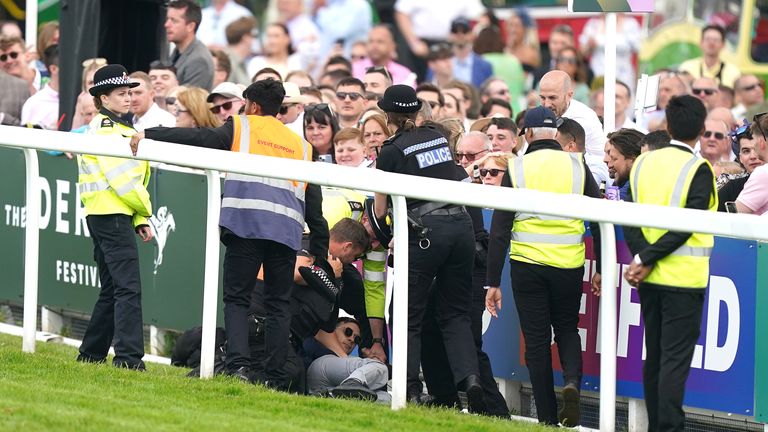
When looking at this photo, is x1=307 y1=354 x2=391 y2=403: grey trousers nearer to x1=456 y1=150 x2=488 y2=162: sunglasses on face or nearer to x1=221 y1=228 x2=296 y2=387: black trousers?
x1=221 y1=228 x2=296 y2=387: black trousers

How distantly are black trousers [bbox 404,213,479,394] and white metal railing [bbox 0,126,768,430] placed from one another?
0.82 metres

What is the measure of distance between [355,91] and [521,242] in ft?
14.6

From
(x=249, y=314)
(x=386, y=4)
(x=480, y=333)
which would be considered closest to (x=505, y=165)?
(x=480, y=333)

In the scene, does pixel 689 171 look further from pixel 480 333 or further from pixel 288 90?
pixel 288 90

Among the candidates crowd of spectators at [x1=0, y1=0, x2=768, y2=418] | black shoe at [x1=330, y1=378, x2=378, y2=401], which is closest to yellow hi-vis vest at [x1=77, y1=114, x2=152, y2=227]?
crowd of spectators at [x1=0, y1=0, x2=768, y2=418]

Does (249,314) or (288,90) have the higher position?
(288,90)

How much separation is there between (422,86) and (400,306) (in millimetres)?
5809

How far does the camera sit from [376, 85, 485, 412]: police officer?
862 centimetres

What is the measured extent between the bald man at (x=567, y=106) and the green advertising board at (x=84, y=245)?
2.44m

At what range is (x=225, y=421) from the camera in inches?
281

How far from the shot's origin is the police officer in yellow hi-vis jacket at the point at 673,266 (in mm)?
7449

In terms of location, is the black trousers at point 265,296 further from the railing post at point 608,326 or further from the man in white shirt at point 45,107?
the man in white shirt at point 45,107

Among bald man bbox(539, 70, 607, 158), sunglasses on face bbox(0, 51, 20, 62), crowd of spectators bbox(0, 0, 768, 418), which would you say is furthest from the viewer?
sunglasses on face bbox(0, 51, 20, 62)

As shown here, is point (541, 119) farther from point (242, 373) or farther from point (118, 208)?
point (118, 208)
